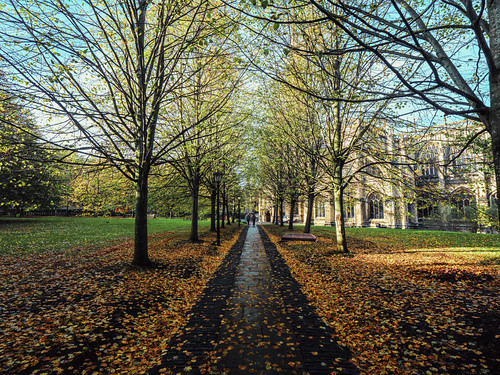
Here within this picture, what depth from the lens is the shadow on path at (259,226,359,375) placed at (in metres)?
3.15

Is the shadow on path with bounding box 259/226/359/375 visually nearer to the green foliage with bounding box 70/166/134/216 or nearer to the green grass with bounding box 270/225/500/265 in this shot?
the green foliage with bounding box 70/166/134/216

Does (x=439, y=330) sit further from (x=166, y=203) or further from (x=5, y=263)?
(x=166, y=203)

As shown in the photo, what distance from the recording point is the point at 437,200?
1022 centimetres

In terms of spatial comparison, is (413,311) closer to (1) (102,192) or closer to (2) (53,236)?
(1) (102,192)

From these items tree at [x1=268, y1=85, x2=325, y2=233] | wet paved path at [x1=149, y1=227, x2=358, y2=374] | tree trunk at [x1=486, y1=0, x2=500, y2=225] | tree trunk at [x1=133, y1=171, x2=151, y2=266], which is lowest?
wet paved path at [x1=149, y1=227, x2=358, y2=374]

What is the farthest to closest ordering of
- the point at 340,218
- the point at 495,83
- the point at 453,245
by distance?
the point at 453,245
the point at 340,218
the point at 495,83

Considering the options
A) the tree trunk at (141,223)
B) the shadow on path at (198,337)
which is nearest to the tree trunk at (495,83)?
the shadow on path at (198,337)

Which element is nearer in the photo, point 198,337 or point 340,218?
point 198,337

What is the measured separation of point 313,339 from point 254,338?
3.18 feet

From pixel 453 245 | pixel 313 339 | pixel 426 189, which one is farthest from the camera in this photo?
pixel 453 245

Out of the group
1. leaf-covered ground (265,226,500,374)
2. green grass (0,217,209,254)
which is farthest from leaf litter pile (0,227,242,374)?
leaf-covered ground (265,226,500,374)

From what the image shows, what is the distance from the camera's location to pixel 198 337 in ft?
12.7

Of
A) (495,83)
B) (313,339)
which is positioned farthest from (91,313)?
(495,83)

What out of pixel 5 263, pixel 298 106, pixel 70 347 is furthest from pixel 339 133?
pixel 5 263
